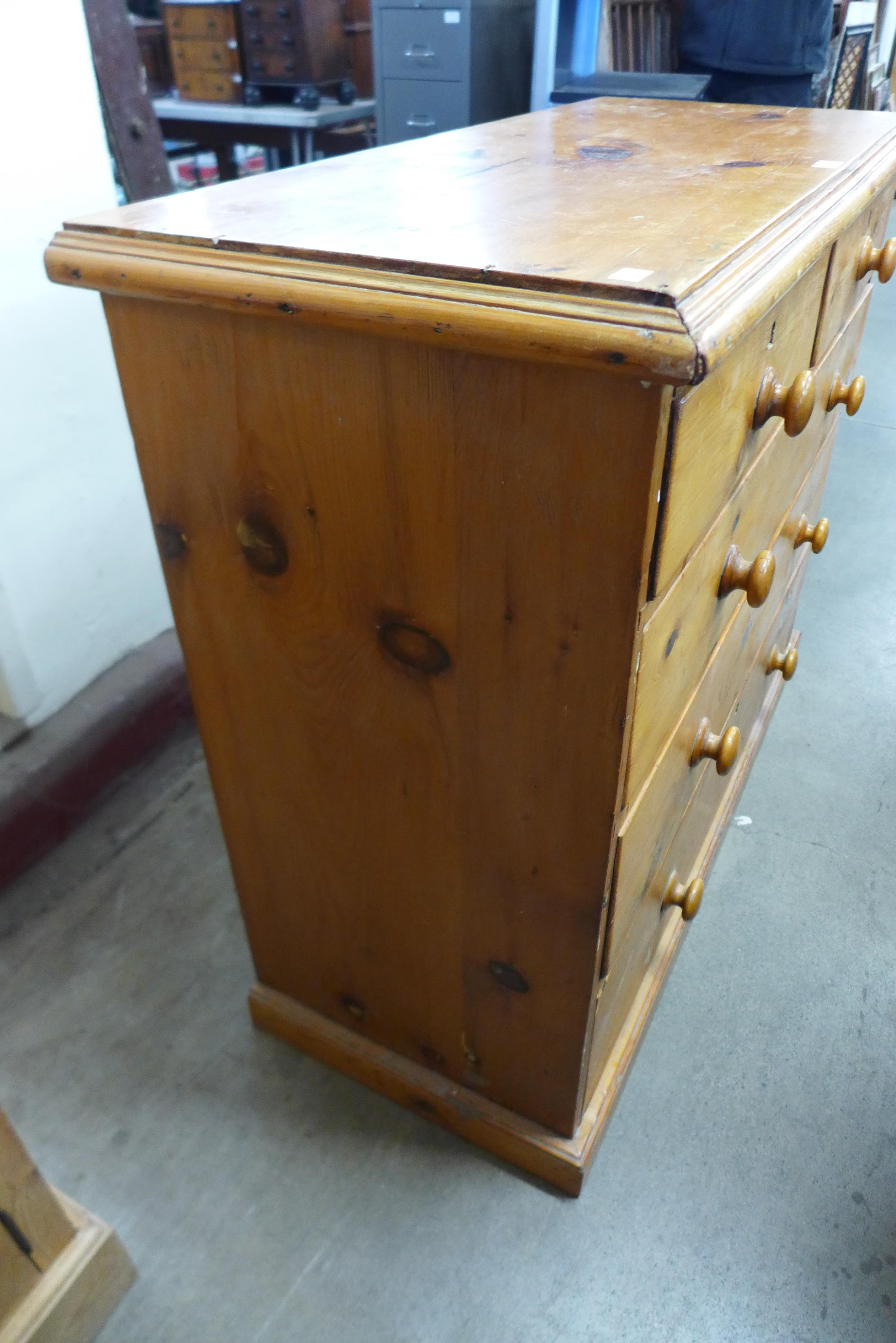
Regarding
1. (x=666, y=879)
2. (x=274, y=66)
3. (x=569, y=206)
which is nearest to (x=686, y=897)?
(x=666, y=879)

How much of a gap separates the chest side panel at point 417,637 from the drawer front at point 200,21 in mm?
2989

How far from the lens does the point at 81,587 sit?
148cm

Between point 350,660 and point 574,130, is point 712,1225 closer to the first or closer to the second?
point 350,660

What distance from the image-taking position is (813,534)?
3.77ft

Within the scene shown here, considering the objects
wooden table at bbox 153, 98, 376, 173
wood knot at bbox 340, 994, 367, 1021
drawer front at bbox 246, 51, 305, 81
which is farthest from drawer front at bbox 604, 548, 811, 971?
drawer front at bbox 246, 51, 305, 81

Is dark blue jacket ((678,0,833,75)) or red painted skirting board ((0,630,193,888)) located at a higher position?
dark blue jacket ((678,0,833,75))

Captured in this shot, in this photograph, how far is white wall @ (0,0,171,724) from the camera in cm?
121

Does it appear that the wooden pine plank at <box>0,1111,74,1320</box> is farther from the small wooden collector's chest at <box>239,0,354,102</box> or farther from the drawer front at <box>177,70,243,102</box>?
the drawer front at <box>177,70,243,102</box>

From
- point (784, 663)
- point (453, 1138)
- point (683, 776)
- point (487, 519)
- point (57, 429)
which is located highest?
point (487, 519)

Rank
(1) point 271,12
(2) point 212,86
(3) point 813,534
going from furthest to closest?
(2) point 212,86 < (1) point 271,12 < (3) point 813,534

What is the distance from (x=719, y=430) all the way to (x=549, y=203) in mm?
220

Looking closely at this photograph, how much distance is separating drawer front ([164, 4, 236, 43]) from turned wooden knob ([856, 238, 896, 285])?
9.09ft

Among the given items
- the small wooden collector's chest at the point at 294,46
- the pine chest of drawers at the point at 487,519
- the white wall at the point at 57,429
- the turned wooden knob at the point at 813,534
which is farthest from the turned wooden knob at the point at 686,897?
the small wooden collector's chest at the point at 294,46

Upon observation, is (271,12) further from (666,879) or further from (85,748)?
(666,879)
